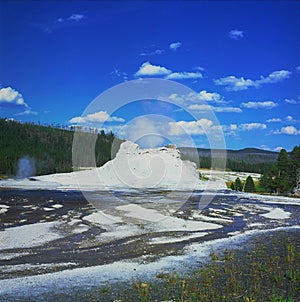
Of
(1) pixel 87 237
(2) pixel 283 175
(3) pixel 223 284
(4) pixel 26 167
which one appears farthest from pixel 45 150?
(3) pixel 223 284

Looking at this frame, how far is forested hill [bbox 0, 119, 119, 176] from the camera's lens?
79.1 m

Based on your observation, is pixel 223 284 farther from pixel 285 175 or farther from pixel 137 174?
pixel 285 175

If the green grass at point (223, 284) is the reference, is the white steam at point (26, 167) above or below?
above

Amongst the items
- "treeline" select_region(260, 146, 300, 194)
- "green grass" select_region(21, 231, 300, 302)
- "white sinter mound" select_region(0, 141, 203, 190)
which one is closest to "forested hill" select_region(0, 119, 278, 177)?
"white sinter mound" select_region(0, 141, 203, 190)

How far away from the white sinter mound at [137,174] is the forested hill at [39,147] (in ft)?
87.8

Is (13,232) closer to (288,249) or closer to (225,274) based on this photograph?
(225,274)

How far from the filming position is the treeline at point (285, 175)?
4653 cm

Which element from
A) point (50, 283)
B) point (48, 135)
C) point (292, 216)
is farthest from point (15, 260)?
point (48, 135)

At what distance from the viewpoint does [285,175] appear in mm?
47844

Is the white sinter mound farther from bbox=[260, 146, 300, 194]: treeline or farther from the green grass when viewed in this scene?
the green grass

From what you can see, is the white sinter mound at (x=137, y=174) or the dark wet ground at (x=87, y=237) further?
the white sinter mound at (x=137, y=174)

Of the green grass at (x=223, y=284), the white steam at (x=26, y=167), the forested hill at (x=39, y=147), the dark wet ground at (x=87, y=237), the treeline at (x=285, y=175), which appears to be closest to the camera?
the green grass at (x=223, y=284)

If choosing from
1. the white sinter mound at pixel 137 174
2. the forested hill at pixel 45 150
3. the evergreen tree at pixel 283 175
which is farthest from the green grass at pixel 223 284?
the forested hill at pixel 45 150

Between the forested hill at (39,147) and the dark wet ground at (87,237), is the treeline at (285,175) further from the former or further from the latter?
the forested hill at (39,147)
